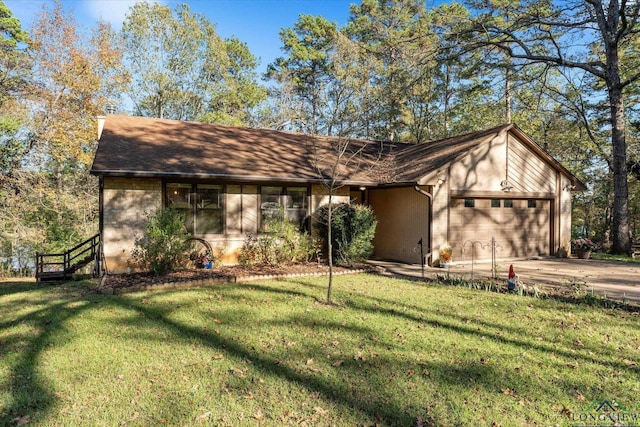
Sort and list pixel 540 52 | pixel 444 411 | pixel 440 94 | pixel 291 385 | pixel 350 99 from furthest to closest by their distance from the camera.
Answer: pixel 440 94 → pixel 540 52 → pixel 350 99 → pixel 291 385 → pixel 444 411

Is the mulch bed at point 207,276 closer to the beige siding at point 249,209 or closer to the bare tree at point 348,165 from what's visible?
the bare tree at point 348,165

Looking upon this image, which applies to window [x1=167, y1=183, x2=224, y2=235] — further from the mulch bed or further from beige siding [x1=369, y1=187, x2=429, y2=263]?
beige siding [x1=369, y1=187, x2=429, y2=263]

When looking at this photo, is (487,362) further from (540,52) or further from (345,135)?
(540,52)

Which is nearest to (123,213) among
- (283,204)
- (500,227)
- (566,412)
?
(283,204)

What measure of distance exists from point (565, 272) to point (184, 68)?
80.5 ft

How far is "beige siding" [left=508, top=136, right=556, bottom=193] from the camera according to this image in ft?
43.0

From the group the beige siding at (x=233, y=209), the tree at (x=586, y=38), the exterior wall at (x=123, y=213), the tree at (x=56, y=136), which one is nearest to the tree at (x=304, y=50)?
the tree at (x=56, y=136)

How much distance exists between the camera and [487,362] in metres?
4.48

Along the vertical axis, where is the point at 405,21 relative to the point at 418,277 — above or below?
above

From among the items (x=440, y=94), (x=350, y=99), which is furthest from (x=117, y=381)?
(x=440, y=94)

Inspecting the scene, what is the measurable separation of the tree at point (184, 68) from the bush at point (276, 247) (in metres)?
16.3

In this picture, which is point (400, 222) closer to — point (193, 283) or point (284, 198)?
point (284, 198)

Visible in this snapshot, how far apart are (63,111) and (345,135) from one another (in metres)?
16.1

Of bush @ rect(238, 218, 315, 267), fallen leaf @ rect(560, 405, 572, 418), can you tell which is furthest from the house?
fallen leaf @ rect(560, 405, 572, 418)
